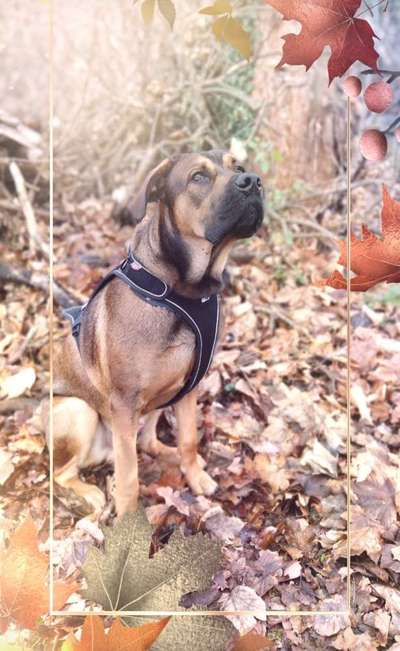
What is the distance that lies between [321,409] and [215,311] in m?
0.70

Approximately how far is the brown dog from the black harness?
2 cm

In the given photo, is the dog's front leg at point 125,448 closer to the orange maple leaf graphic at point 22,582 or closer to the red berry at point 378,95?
the orange maple leaf graphic at point 22,582

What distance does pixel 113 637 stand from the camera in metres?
1.37

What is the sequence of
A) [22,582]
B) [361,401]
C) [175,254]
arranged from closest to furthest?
[22,582] < [175,254] < [361,401]

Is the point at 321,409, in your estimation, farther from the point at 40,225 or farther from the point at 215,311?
the point at 40,225

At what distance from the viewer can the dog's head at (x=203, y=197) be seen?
183cm

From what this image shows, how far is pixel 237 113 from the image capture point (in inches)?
104

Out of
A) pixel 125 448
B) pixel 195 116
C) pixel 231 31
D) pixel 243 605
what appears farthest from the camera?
pixel 195 116

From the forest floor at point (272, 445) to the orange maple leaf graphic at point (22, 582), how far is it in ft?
0.36

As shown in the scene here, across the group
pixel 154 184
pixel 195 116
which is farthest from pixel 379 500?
pixel 195 116

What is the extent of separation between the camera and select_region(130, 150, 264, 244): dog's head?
6.01 feet

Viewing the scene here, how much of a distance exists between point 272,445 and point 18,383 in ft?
3.80
